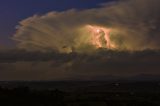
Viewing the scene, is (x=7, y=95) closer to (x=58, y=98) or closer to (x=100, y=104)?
(x=58, y=98)

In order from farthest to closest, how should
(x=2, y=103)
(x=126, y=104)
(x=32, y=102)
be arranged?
(x=126, y=104) < (x=32, y=102) < (x=2, y=103)

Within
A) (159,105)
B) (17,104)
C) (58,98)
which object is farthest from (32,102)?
(159,105)

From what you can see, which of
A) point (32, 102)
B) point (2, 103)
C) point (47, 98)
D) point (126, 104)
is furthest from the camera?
point (126, 104)

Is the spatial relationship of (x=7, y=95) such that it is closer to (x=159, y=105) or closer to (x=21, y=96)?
(x=21, y=96)

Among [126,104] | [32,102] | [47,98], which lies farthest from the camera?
[126,104]

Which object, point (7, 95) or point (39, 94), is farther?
point (39, 94)

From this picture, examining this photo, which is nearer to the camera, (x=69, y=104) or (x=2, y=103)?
(x=2, y=103)

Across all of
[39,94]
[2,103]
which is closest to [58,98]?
[39,94]

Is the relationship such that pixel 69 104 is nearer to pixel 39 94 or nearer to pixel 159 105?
pixel 39 94
